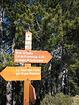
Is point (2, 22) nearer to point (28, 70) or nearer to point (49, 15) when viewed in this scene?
point (49, 15)

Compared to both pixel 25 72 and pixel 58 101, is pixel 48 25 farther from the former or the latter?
pixel 25 72

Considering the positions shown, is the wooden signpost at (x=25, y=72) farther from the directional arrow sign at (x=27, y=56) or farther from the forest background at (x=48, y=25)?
the forest background at (x=48, y=25)

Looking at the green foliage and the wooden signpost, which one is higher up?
the wooden signpost

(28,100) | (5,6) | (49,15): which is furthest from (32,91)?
(5,6)

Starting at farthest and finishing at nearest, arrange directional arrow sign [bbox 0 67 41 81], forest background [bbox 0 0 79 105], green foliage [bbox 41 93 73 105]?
1. forest background [bbox 0 0 79 105]
2. green foliage [bbox 41 93 73 105]
3. directional arrow sign [bbox 0 67 41 81]

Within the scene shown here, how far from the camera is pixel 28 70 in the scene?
30.2ft

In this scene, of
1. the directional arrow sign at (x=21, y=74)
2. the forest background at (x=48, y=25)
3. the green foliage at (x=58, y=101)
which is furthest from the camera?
the forest background at (x=48, y=25)

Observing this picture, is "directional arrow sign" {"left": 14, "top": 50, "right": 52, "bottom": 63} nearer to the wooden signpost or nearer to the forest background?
the wooden signpost

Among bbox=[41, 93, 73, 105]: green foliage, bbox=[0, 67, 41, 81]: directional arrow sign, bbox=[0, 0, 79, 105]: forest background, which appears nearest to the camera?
bbox=[0, 67, 41, 81]: directional arrow sign

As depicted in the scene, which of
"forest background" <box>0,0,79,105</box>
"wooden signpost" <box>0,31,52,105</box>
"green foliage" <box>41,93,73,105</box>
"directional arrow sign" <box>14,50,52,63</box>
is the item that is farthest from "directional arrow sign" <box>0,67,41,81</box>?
"forest background" <box>0,0,79,105</box>

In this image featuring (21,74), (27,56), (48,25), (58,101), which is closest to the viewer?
(21,74)

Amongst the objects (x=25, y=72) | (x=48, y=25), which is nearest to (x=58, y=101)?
(x=48, y=25)

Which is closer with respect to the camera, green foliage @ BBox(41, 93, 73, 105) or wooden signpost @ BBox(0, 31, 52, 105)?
wooden signpost @ BBox(0, 31, 52, 105)

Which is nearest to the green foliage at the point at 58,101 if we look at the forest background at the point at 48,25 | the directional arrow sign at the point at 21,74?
the forest background at the point at 48,25
